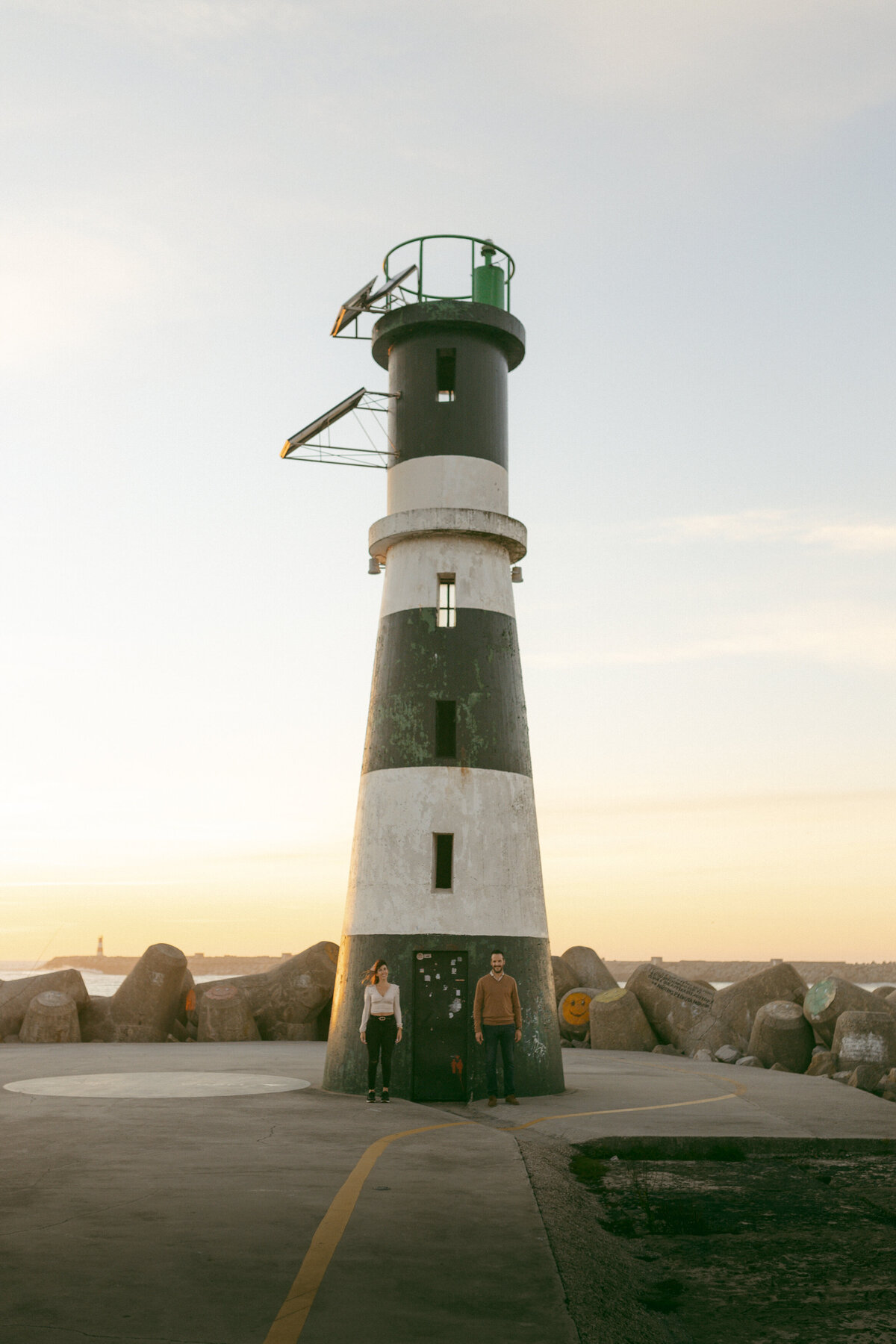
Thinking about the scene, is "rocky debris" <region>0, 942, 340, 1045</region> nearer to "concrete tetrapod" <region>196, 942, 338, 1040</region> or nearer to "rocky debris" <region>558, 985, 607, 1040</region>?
"concrete tetrapod" <region>196, 942, 338, 1040</region>

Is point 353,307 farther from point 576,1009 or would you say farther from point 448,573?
point 576,1009

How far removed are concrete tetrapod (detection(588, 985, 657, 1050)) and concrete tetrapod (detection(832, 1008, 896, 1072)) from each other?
4.75 metres

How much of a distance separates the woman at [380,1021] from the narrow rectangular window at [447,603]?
15.5 ft

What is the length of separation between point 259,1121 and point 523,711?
7.08m

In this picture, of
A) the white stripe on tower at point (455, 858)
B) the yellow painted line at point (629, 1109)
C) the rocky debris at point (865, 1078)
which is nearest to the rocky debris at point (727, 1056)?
the rocky debris at point (865, 1078)

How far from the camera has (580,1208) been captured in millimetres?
8031

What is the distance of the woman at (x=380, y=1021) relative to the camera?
13172 mm

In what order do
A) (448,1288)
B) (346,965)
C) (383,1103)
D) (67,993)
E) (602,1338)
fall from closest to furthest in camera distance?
(602,1338)
(448,1288)
(383,1103)
(346,965)
(67,993)

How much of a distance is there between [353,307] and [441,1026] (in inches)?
395

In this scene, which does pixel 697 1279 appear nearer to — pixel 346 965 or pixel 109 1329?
pixel 109 1329

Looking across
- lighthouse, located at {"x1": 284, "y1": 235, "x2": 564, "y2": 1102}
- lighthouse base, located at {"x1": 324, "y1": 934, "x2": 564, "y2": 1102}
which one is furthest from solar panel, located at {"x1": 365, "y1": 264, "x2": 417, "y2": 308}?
lighthouse base, located at {"x1": 324, "y1": 934, "x2": 564, "y2": 1102}

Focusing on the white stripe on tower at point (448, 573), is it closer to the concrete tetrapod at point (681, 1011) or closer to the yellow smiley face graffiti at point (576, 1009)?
the concrete tetrapod at point (681, 1011)

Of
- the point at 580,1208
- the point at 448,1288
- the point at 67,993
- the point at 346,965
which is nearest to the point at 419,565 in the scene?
the point at 346,965

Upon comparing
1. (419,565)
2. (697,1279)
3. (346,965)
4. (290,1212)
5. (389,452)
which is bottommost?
(697,1279)
